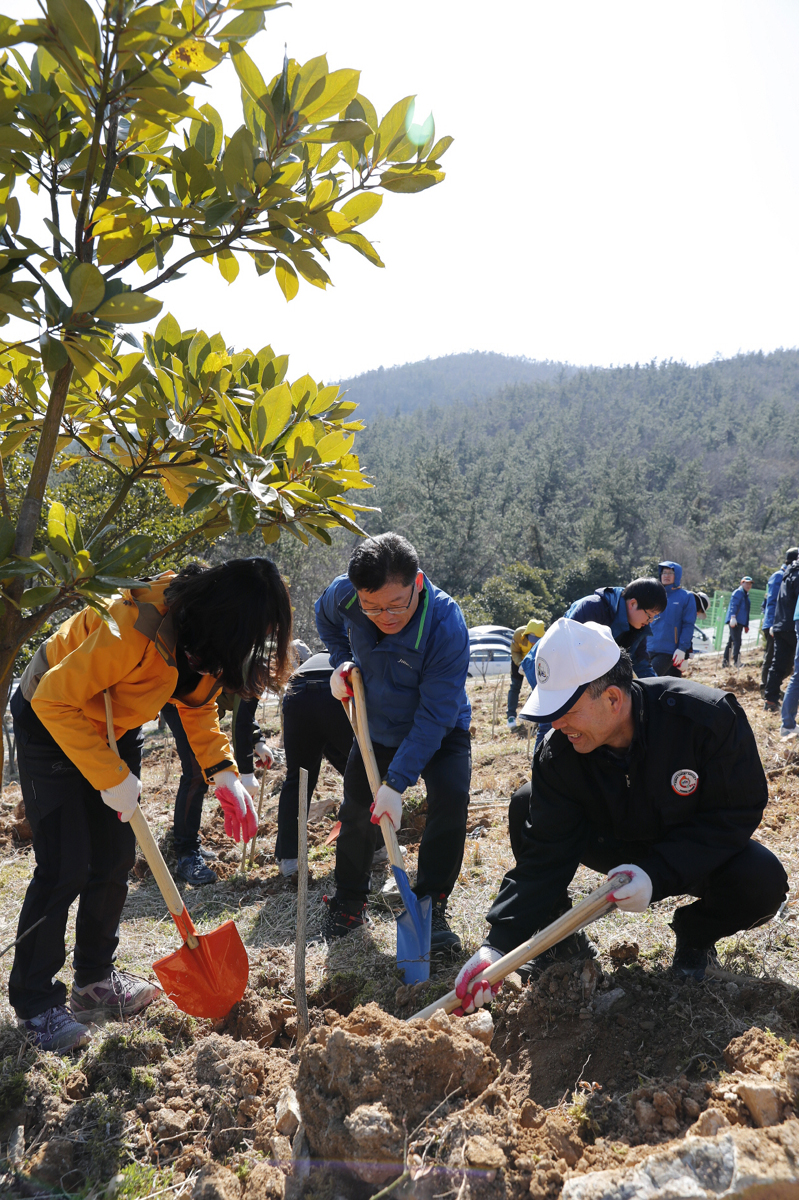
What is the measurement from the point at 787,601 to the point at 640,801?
202 inches

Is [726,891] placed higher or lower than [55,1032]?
higher

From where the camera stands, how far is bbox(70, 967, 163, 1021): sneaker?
238 centimetres

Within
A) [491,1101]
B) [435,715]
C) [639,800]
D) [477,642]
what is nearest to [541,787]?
[639,800]

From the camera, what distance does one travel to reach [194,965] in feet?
7.41

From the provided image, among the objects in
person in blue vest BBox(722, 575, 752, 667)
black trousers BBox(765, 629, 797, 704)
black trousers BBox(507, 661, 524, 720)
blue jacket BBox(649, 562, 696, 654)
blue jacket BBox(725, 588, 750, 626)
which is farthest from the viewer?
blue jacket BBox(725, 588, 750, 626)

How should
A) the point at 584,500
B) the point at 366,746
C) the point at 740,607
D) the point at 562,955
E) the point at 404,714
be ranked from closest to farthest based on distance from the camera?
the point at 562,955
the point at 366,746
the point at 404,714
the point at 740,607
the point at 584,500

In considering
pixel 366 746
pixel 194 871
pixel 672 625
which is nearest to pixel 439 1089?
pixel 366 746

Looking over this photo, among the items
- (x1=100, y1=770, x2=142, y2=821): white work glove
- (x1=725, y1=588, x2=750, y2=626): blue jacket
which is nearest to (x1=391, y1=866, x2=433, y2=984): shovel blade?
(x1=100, y1=770, x2=142, y2=821): white work glove

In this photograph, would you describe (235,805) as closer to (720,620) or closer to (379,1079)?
(379,1079)

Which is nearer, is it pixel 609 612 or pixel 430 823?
pixel 430 823

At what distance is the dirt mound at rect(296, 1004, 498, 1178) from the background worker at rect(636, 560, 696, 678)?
4.87 meters

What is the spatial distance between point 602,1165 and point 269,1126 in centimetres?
81

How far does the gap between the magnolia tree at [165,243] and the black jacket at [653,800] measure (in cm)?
121

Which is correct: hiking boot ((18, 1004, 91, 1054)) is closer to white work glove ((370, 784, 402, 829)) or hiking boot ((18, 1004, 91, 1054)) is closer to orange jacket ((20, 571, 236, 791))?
orange jacket ((20, 571, 236, 791))
